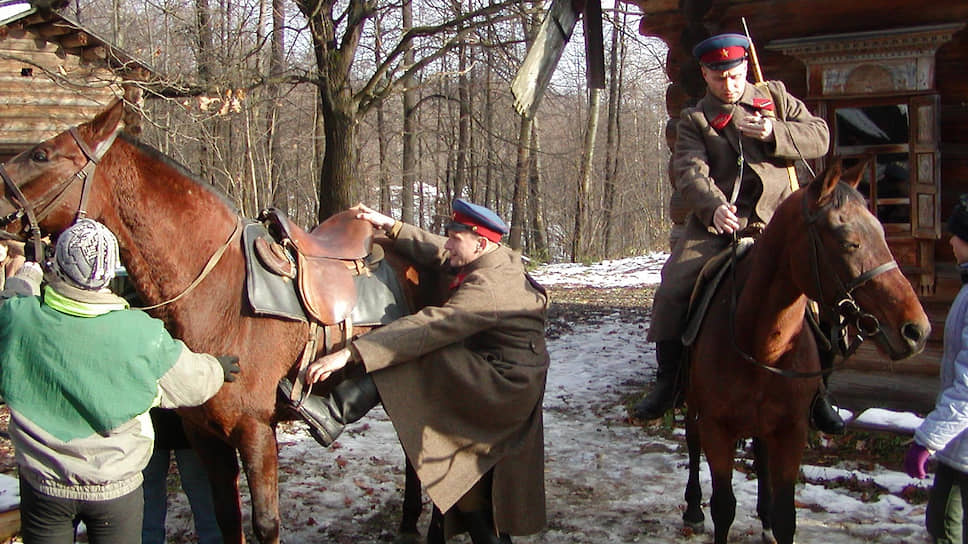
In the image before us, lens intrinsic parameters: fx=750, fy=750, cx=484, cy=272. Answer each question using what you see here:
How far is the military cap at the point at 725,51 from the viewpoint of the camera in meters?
3.78

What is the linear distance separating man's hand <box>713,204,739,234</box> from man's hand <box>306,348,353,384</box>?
1.87 meters

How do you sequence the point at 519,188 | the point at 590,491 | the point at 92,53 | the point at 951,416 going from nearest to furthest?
1. the point at 951,416
2. the point at 590,491
3. the point at 92,53
4. the point at 519,188

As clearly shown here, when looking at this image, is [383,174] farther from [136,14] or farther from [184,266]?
[184,266]

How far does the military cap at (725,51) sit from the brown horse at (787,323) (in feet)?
3.07

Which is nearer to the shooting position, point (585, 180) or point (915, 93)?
point (915, 93)

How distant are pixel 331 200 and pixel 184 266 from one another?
8.50 metres

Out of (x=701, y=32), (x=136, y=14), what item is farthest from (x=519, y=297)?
(x=136, y=14)

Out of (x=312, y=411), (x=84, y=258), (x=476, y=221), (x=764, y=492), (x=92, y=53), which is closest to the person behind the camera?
(x=84, y=258)

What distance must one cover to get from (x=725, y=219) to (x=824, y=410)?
3.65 feet

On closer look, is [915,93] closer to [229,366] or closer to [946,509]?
[946,509]

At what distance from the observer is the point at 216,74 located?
11344 mm

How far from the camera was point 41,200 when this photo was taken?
288 cm

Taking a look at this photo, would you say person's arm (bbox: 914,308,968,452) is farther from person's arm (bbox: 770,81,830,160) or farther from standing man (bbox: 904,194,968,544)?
person's arm (bbox: 770,81,830,160)

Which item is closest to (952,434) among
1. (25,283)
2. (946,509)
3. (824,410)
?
(946,509)
